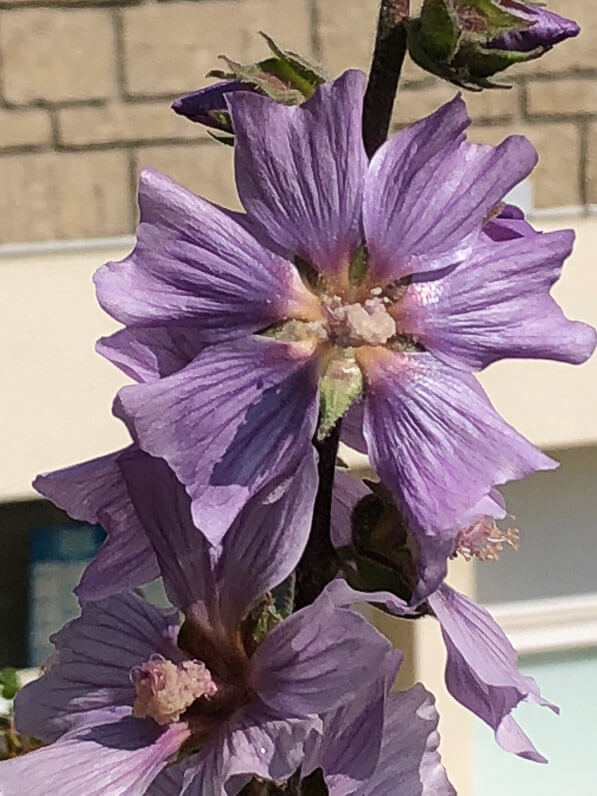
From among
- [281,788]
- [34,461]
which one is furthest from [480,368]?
[34,461]

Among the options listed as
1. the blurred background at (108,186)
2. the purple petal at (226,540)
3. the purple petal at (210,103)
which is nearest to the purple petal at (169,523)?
the purple petal at (226,540)

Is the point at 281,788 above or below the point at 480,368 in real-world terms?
below

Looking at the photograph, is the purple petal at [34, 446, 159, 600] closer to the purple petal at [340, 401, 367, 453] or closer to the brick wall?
the purple petal at [340, 401, 367, 453]

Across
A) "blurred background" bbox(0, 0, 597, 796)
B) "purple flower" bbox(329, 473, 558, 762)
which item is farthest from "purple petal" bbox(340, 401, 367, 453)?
"blurred background" bbox(0, 0, 597, 796)

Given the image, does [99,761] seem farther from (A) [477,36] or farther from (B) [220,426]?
(A) [477,36]

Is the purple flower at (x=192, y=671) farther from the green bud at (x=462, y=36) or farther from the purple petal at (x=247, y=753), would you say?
the green bud at (x=462, y=36)

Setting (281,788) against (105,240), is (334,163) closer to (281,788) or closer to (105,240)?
(281,788)
